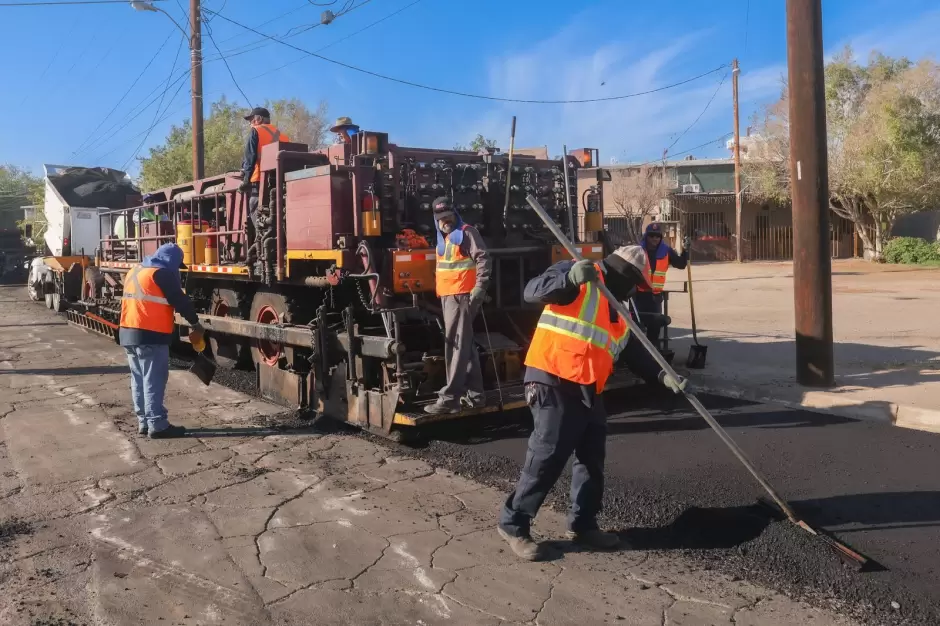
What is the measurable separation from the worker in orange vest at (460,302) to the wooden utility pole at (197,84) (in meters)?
11.5

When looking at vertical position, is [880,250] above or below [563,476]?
above

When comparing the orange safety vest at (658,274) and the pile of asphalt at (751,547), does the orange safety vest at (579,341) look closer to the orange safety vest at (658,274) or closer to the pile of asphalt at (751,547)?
the pile of asphalt at (751,547)

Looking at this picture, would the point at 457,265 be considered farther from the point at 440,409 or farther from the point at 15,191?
the point at 15,191

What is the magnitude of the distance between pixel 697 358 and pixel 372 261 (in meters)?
4.27

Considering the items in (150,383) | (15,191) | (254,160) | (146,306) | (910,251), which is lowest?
(150,383)

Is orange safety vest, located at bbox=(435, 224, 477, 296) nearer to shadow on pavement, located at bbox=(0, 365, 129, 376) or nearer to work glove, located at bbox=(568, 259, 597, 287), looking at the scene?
work glove, located at bbox=(568, 259, 597, 287)

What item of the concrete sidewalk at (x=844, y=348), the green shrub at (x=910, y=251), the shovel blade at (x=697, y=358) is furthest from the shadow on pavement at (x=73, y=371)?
the green shrub at (x=910, y=251)

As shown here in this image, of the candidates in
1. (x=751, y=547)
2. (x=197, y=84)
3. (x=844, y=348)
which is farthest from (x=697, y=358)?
(x=197, y=84)

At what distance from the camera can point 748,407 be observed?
7.26 m

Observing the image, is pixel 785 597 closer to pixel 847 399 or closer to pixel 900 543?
pixel 900 543

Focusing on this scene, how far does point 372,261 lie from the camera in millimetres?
6414

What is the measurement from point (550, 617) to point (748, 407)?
4.54m

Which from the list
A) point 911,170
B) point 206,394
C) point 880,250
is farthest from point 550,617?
point 880,250

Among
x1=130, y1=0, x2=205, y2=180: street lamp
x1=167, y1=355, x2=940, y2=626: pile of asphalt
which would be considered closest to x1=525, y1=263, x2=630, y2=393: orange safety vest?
x1=167, y1=355, x2=940, y2=626: pile of asphalt
